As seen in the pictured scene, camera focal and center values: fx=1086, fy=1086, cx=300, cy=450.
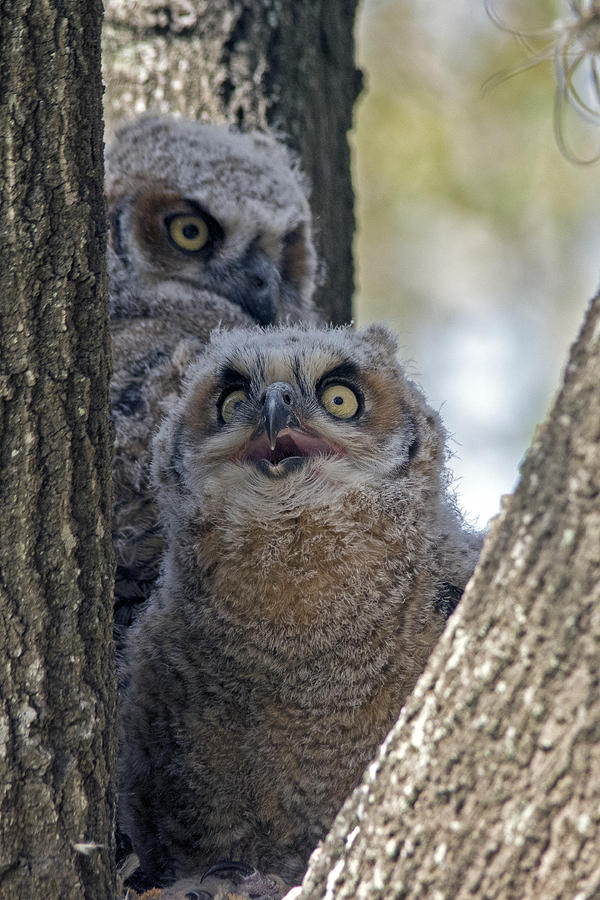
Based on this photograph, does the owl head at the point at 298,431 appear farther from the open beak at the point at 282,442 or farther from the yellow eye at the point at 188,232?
the yellow eye at the point at 188,232

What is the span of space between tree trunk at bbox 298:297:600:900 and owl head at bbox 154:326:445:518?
112cm

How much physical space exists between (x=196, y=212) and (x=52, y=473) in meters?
2.72

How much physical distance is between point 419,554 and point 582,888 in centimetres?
140

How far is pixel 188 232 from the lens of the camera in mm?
4418

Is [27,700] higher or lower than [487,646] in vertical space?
lower

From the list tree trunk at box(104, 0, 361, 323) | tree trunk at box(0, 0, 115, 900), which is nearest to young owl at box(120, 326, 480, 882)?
tree trunk at box(0, 0, 115, 900)

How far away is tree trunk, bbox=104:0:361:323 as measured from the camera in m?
4.07

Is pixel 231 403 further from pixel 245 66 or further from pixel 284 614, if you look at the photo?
pixel 245 66

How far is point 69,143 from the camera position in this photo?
1.91 m

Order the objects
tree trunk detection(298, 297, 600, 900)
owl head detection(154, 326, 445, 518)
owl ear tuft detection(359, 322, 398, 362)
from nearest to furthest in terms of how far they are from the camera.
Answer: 1. tree trunk detection(298, 297, 600, 900)
2. owl head detection(154, 326, 445, 518)
3. owl ear tuft detection(359, 322, 398, 362)

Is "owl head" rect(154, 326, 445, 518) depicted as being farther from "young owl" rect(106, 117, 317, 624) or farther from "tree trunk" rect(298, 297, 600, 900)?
"tree trunk" rect(298, 297, 600, 900)

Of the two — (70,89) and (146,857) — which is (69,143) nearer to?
(70,89)

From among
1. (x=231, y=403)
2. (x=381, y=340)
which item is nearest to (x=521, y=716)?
(x=231, y=403)

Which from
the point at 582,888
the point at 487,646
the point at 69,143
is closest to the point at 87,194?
the point at 69,143
